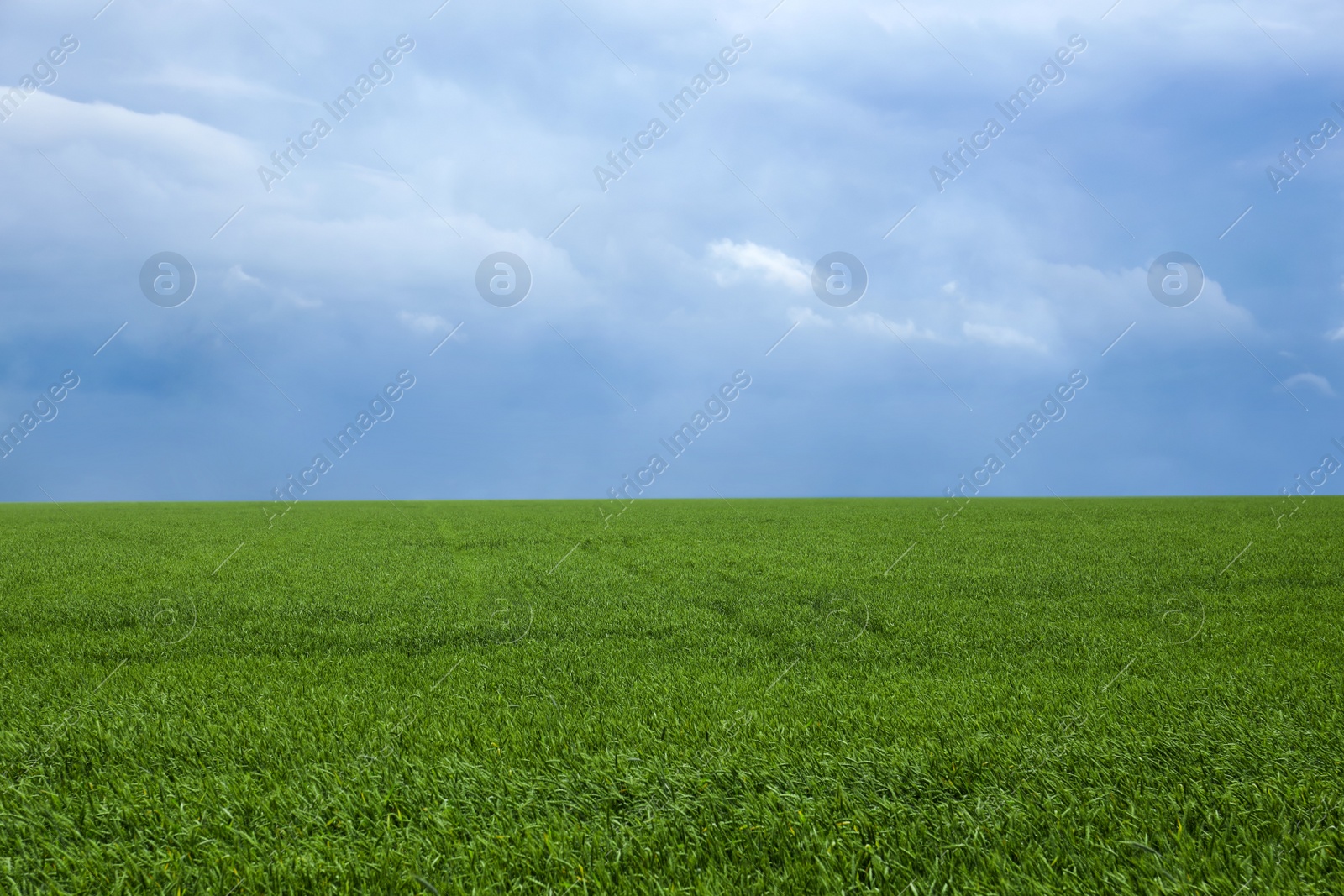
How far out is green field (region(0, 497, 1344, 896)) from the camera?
3.83 m

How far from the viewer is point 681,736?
5.60 metres

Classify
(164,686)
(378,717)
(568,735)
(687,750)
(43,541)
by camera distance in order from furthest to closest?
(43,541), (164,686), (378,717), (568,735), (687,750)

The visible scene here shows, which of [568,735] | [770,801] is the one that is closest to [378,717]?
[568,735]

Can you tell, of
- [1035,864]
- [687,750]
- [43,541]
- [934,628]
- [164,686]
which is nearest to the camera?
[1035,864]

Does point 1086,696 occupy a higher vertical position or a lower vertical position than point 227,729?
lower

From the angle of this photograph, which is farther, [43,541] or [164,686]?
[43,541]

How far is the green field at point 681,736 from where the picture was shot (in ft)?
12.6

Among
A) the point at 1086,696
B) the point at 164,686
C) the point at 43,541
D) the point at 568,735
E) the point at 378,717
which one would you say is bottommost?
the point at 1086,696

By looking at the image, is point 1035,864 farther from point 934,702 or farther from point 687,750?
point 934,702

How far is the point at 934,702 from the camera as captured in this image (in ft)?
21.1

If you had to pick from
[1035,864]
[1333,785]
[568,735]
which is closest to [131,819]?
[568,735]

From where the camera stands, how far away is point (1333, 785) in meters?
4.37

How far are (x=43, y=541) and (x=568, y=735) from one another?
23.8 m

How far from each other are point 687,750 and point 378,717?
Result: 9.10 feet
